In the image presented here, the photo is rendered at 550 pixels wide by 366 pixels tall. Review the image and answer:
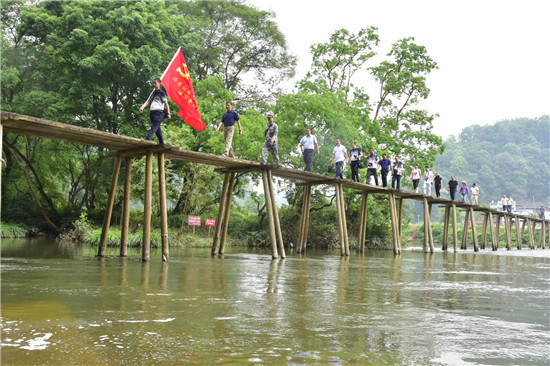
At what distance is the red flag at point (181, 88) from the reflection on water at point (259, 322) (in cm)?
623

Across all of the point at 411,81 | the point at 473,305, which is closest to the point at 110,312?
the point at 473,305

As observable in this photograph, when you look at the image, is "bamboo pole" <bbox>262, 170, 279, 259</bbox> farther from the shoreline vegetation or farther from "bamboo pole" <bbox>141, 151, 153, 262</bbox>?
the shoreline vegetation

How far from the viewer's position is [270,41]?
121ft

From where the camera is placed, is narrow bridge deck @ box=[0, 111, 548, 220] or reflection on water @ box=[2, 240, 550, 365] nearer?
reflection on water @ box=[2, 240, 550, 365]

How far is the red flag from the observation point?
13188 millimetres

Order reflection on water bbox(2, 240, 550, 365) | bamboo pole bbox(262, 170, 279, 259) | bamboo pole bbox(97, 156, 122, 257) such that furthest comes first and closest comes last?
bamboo pole bbox(262, 170, 279, 259), bamboo pole bbox(97, 156, 122, 257), reflection on water bbox(2, 240, 550, 365)

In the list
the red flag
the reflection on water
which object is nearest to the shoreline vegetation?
the red flag

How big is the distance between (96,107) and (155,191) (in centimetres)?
667

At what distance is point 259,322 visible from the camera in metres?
4.81

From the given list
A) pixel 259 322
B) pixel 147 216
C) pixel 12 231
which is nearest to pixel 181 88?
pixel 147 216

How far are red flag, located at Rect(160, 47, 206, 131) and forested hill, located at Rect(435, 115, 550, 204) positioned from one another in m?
95.5

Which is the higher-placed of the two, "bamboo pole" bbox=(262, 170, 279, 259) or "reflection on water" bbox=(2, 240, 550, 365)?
"bamboo pole" bbox=(262, 170, 279, 259)

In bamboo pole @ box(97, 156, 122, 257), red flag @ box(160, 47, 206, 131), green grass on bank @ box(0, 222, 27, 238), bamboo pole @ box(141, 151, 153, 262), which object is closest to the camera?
bamboo pole @ box(141, 151, 153, 262)

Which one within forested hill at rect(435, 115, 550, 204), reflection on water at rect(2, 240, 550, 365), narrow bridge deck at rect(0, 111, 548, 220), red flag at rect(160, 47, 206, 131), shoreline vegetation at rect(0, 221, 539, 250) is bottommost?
reflection on water at rect(2, 240, 550, 365)
